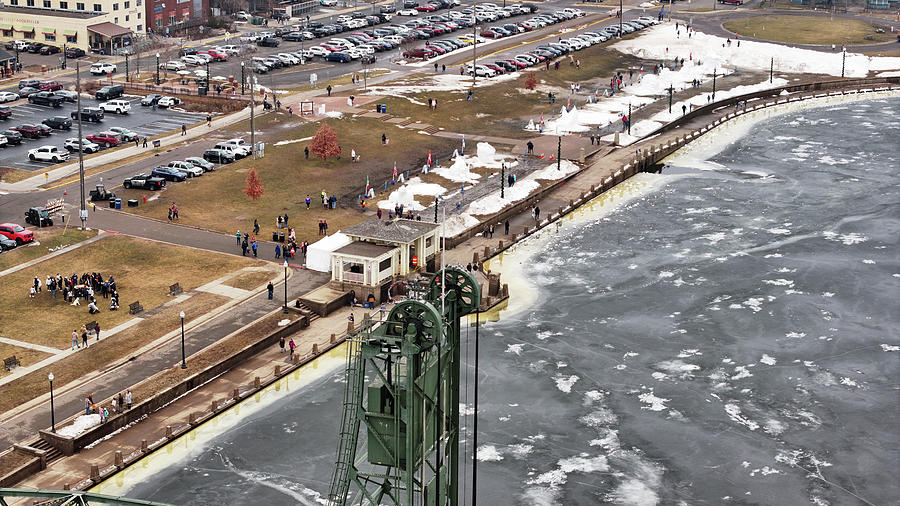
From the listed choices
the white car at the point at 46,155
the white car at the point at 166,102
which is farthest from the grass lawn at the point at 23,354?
the white car at the point at 166,102

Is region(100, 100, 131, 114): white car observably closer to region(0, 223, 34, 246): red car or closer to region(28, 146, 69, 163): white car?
region(28, 146, 69, 163): white car

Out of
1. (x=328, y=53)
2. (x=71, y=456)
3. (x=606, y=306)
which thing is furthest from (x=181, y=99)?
(x=71, y=456)

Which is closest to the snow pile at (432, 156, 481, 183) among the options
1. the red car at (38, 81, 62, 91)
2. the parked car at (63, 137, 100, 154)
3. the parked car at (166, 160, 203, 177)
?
the parked car at (166, 160, 203, 177)

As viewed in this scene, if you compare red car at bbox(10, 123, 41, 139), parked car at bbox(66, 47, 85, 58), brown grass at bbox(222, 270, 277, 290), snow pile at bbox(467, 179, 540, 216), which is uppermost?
parked car at bbox(66, 47, 85, 58)

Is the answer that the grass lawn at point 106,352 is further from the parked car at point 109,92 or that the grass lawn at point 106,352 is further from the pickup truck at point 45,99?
the parked car at point 109,92

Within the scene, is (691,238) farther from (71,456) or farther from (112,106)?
(112,106)
